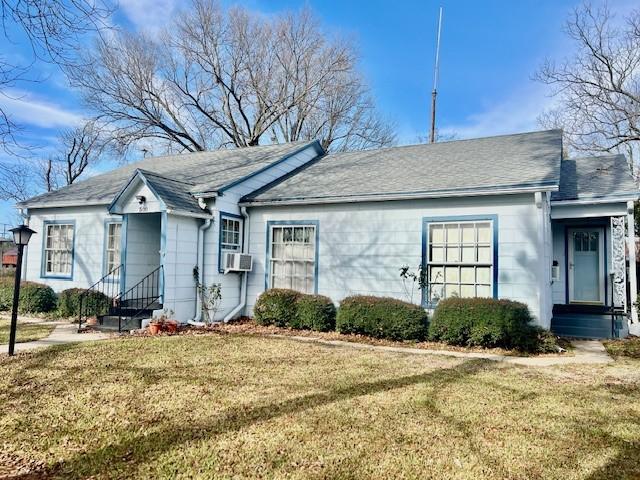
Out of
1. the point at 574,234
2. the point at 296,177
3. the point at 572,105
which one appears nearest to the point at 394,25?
the point at 572,105

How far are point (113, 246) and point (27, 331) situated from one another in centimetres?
363

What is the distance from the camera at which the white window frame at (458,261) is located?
30.3ft

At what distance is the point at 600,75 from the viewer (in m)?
16.6

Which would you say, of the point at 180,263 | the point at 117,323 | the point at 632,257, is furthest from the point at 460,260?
the point at 117,323

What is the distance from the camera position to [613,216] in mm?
10047

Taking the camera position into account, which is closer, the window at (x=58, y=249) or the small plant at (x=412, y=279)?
the small plant at (x=412, y=279)

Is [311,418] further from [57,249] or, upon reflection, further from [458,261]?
[57,249]

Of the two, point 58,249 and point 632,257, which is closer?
point 632,257

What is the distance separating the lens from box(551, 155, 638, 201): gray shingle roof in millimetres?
9842

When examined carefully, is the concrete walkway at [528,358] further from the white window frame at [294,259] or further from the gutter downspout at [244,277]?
the gutter downspout at [244,277]

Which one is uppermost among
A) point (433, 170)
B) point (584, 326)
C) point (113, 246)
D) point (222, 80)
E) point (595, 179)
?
point (222, 80)

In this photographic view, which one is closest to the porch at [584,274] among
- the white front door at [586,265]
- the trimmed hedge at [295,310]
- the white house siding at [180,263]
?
the white front door at [586,265]

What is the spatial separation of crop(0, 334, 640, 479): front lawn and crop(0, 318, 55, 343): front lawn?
2.03 metres

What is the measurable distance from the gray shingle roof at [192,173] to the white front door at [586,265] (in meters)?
8.57
